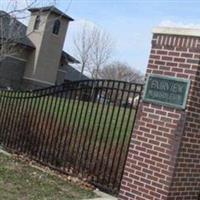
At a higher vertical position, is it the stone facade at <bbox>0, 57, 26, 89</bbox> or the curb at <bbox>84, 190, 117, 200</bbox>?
the stone facade at <bbox>0, 57, 26, 89</bbox>

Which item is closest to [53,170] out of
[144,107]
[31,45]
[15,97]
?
[15,97]

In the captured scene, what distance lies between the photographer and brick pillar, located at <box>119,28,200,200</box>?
7309 mm

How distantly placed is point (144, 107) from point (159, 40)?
100cm

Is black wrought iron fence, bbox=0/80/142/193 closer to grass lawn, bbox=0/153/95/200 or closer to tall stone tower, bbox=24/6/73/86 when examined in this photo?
grass lawn, bbox=0/153/95/200

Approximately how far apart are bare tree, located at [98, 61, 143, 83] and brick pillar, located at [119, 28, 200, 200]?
65296mm

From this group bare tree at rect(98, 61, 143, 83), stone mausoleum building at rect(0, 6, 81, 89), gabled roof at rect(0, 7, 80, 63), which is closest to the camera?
gabled roof at rect(0, 7, 80, 63)

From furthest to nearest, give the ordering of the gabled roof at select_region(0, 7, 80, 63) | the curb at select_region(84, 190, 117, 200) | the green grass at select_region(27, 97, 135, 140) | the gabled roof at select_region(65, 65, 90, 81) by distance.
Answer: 1. the gabled roof at select_region(65, 65, 90, 81)
2. the gabled roof at select_region(0, 7, 80, 63)
3. the green grass at select_region(27, 97, 135, 140)
4. the curb at select_region(84, 190, 117, 200)

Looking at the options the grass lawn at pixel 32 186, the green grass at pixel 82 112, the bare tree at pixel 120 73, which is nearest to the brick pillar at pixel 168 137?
the grass lawn at pixel 32 186

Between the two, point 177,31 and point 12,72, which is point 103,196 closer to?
point 177,31

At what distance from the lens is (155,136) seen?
7.53m

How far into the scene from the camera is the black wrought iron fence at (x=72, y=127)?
32.4 ft

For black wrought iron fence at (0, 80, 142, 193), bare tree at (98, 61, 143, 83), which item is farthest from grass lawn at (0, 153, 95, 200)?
bare tree at (98, 61, 143, 83)

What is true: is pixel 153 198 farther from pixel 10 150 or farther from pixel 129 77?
pixel 129 77

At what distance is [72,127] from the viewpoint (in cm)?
1105
